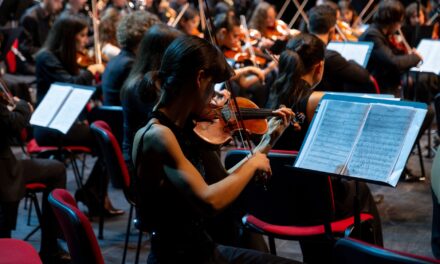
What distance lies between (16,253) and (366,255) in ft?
4.31

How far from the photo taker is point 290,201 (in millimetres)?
2857

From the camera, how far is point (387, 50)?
5.58 metres

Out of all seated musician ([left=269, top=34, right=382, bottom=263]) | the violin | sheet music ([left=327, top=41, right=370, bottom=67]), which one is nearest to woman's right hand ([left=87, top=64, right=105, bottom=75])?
sheet music ([left=327, top=41, right=370, bottom=67])

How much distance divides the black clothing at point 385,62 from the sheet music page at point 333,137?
124 inches

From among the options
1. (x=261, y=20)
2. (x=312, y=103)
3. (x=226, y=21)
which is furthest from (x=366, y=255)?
(x=261, y=20)

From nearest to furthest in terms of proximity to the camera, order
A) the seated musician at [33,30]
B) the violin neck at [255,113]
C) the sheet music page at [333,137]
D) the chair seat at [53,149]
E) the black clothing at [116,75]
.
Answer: the sheet music page at [333,137] < the violin neck at [255,113] < the black clothing at [116,75] < the chair seat at [53,149] < the seated musician at [33,30]

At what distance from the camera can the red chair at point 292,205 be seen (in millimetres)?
2785

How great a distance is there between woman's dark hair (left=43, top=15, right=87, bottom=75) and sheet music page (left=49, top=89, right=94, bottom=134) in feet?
2.79

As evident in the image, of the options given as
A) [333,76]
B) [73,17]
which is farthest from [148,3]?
[333,76]

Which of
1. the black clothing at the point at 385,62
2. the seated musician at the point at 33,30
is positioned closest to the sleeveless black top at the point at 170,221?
the black clothing at the point at 385,62

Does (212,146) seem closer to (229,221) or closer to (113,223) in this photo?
(229,221)

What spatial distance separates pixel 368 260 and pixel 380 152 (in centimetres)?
79

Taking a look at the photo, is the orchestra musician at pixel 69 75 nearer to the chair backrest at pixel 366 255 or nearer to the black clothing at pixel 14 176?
the black clothing at pixel 14 176

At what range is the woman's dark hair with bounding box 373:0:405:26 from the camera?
18.1ft
